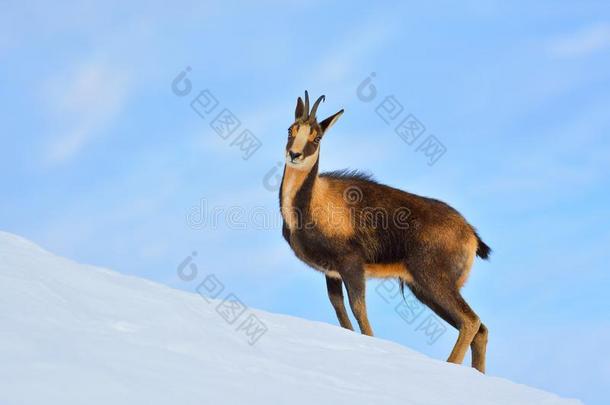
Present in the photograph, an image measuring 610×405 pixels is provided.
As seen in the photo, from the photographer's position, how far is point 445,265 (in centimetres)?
1120

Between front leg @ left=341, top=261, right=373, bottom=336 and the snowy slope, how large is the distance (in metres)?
1.56

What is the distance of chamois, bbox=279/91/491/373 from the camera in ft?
35.9

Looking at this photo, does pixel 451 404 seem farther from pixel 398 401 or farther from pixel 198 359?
pixel 198 359

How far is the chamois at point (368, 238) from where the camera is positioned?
35.9ft

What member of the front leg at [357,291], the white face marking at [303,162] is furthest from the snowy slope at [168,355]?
the white face marking at [303,162]

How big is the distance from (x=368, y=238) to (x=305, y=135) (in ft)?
5.14

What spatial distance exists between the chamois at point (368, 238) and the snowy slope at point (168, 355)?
1.99m

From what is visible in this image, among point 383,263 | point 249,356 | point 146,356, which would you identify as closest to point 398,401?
point 249,356

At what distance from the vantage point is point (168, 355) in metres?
6.70

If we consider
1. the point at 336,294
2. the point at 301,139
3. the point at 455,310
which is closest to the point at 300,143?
the point at 301,139

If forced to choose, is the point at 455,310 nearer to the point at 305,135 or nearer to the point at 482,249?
the point at 482,249

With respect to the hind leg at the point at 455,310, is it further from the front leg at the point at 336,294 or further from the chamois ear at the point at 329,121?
the chamois ear at the point at 329,121

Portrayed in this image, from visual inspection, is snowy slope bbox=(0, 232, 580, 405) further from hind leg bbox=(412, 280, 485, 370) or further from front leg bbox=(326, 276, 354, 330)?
front leg bbox=(326, 276, 354, 330)

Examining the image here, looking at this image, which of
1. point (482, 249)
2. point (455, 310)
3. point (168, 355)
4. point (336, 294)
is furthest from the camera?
point (482, 249)
